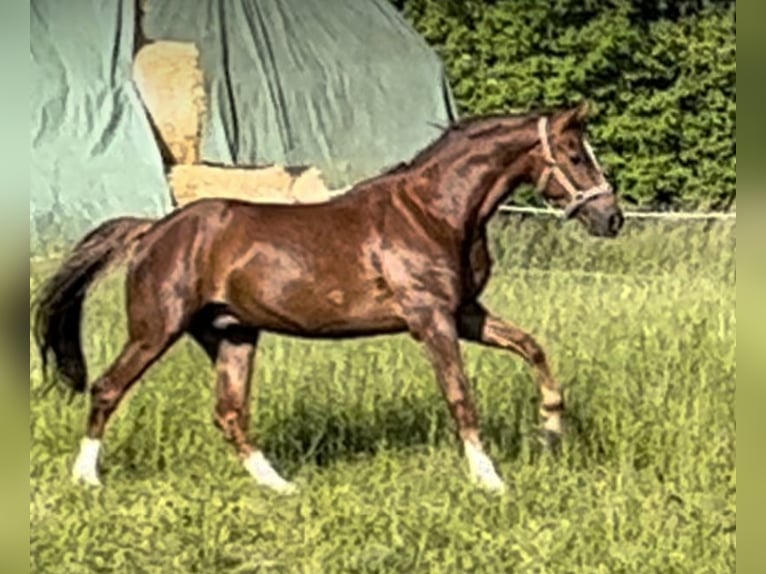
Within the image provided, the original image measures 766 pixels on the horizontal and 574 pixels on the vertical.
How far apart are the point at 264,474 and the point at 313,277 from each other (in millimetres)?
209

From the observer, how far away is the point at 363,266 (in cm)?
174

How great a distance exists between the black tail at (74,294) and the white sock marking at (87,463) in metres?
0.06

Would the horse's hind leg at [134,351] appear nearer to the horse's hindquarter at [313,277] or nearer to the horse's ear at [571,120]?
the horse's hindquarter at [313,277]

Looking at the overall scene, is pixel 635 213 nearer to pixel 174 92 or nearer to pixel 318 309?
pixel 318 309

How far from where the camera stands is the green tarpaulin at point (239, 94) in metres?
1.71

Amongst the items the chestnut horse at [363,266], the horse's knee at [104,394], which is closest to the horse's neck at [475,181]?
the chestnut horse at [363,266]

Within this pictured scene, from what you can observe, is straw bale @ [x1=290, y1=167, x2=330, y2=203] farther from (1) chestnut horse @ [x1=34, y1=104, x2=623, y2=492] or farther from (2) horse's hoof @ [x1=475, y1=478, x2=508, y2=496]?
(2) horse's hoof @ [x1=475, y1=478, x2=508, y2=496]

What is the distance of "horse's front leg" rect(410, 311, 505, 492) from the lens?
1.73 metres

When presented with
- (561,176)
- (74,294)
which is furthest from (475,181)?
(74,294)

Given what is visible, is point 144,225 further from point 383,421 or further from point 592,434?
point 592,434

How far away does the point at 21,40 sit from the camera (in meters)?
1.64

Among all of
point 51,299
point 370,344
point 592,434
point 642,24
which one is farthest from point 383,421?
point 642,24

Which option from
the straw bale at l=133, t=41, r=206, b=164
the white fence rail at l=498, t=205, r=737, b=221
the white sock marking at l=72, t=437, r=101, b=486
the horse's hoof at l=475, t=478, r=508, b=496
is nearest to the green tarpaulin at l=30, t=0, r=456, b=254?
the straw bale at l=133, t=41, r=206, b=164

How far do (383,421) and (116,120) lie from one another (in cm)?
41
